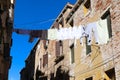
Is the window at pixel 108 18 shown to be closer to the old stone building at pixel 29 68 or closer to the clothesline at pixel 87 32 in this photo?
the clothesline at pixel 87 32

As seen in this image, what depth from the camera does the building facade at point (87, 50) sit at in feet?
45.5

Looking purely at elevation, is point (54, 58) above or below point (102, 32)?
above

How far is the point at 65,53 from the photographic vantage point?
71.7 feet

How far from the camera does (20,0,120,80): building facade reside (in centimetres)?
1387

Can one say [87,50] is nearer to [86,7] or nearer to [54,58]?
[86,7]

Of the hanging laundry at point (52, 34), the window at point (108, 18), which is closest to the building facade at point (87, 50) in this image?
the window at point (108, 18)

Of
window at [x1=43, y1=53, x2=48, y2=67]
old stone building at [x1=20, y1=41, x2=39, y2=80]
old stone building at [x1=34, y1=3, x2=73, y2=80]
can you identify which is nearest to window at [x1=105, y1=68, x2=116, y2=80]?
old stone building at [x1=34, y1=3, x2=73, y2=80]

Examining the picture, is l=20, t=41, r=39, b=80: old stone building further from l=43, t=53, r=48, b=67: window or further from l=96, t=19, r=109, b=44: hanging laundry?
l=96, t=19, r=109, b=44: hanging laundry

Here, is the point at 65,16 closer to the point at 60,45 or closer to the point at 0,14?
the point at 60,45

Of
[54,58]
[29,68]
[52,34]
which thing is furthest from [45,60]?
[52,34]

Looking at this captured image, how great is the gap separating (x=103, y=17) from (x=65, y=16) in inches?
Answer: 333

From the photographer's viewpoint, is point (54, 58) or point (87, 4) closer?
point (87, 4)

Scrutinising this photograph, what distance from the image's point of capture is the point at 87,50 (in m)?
17.3

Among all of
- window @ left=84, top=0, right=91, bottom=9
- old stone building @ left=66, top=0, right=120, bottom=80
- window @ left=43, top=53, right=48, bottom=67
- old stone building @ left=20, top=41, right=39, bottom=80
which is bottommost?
old stone building @ left=66, top=0, right=120, bottom=80
